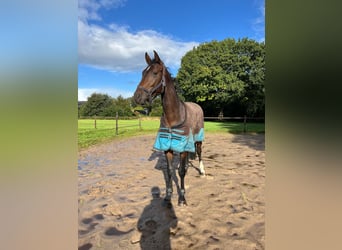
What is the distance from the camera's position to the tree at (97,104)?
36.9 meters

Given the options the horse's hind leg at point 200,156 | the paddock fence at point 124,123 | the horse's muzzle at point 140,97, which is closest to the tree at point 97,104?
the paddock fence at point 124,123

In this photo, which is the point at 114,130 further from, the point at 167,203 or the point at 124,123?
the point at 167,203

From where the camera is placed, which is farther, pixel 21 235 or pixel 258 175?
pixel 258 175

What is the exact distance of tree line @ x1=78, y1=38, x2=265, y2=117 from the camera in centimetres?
2943

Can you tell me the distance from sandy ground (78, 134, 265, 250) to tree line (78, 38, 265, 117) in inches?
880

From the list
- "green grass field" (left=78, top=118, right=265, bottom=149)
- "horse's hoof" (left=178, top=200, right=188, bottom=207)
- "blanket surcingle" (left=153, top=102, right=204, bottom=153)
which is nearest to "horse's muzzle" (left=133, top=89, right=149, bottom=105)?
"blanket surcingle" (left=153, top=102, right=204, bottom=153)

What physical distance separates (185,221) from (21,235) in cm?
297

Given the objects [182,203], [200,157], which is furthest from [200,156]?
[182,203]

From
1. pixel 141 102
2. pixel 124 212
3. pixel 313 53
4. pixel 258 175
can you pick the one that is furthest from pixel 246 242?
pixel 258 175

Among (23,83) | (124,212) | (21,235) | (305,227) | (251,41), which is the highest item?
(251,41)

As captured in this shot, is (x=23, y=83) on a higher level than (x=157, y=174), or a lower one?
higher

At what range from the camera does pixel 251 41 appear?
3266 cm

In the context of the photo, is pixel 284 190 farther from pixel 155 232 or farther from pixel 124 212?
pixel 124 212

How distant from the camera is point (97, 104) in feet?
136
